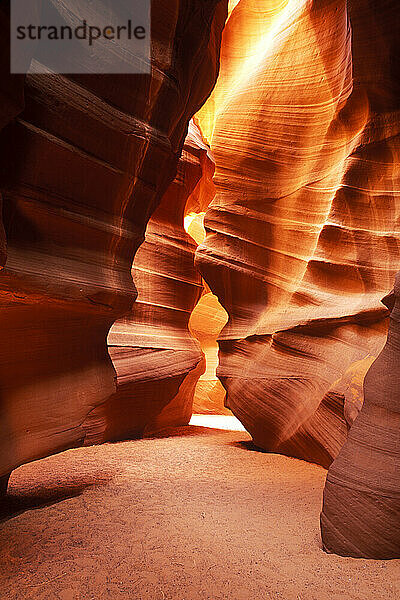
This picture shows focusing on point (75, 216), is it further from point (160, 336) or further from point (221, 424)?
point (221, 424)

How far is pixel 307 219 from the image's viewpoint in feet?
22.6

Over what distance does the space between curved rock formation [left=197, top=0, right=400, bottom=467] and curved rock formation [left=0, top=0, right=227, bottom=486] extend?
267cm

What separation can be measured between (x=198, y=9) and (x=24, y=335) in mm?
3274

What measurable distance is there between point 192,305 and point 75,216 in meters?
5.50

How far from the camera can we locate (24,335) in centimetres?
348

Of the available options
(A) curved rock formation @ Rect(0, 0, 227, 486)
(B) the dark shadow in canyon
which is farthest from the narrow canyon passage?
(A) curved rock formation @ Rect(0, 0, 227, 486)

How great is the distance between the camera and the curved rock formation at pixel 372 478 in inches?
117

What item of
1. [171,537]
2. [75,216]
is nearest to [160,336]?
[75,216]

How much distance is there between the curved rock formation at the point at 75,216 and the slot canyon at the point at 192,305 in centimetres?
2

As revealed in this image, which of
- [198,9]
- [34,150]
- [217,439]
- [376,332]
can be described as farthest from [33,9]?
[217,439]

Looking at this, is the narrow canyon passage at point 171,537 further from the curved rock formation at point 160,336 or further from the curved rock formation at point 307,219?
the curved rock formation at point 160,336

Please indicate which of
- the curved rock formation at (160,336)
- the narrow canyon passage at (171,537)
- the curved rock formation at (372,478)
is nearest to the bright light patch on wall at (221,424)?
the curved rock formation at (160,336)

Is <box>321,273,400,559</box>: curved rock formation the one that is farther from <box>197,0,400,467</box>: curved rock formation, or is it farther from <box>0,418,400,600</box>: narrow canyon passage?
<box>197,0,400,467</box>: curved rock formation

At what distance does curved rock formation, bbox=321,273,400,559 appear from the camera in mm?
2980
